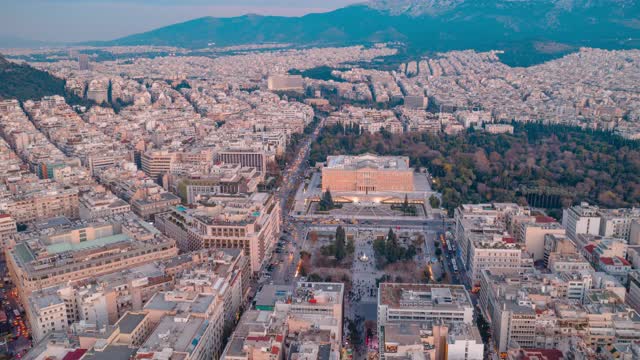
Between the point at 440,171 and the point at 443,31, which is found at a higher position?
the point at 443,31

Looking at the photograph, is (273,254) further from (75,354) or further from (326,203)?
(75,354)

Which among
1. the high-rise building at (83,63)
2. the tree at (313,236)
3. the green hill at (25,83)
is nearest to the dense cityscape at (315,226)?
the tree at (313,236)

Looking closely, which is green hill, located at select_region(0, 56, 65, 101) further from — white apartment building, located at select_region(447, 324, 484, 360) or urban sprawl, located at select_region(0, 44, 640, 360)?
white apartment building, located at select_region(447, 324, 484, 360)

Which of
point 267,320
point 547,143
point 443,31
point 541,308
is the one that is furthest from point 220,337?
point 443,31

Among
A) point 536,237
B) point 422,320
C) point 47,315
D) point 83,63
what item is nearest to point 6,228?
point 47,315

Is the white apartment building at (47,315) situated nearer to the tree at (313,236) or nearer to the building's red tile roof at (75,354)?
the building's red tile roof at (75,354)

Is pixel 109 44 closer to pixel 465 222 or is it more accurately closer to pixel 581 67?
pixel 581 67
